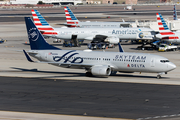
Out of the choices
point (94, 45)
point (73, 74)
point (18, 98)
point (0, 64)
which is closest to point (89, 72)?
point (73, 74)

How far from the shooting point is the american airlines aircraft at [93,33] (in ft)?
317

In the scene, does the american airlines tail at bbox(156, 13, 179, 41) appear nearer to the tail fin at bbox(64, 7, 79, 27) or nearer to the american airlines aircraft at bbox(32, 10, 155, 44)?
the american airlines aircraft at bbox(32, 10, 155, 44)

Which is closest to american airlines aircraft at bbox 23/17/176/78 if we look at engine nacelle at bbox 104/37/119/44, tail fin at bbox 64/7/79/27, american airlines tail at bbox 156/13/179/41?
american airlines tail at bbox 156/13/179/41

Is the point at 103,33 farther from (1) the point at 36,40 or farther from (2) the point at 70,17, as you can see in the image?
(1) the point at 36,40

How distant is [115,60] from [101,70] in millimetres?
2723

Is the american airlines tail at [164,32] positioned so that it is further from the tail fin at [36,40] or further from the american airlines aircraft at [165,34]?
the tail fin at [36,40]

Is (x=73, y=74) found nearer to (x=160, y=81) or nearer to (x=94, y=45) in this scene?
(x=160, y=81)

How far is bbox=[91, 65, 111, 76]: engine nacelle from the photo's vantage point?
49781 millimetres

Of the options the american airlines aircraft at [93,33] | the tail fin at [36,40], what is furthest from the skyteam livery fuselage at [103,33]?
the tail fin at [36,40]

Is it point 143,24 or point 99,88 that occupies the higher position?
point 143,24

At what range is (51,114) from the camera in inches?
1235

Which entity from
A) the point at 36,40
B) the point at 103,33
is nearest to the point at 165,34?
the point at 103,33

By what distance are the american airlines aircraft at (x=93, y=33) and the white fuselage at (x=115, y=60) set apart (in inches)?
1649

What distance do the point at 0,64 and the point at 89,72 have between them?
71.3ft
